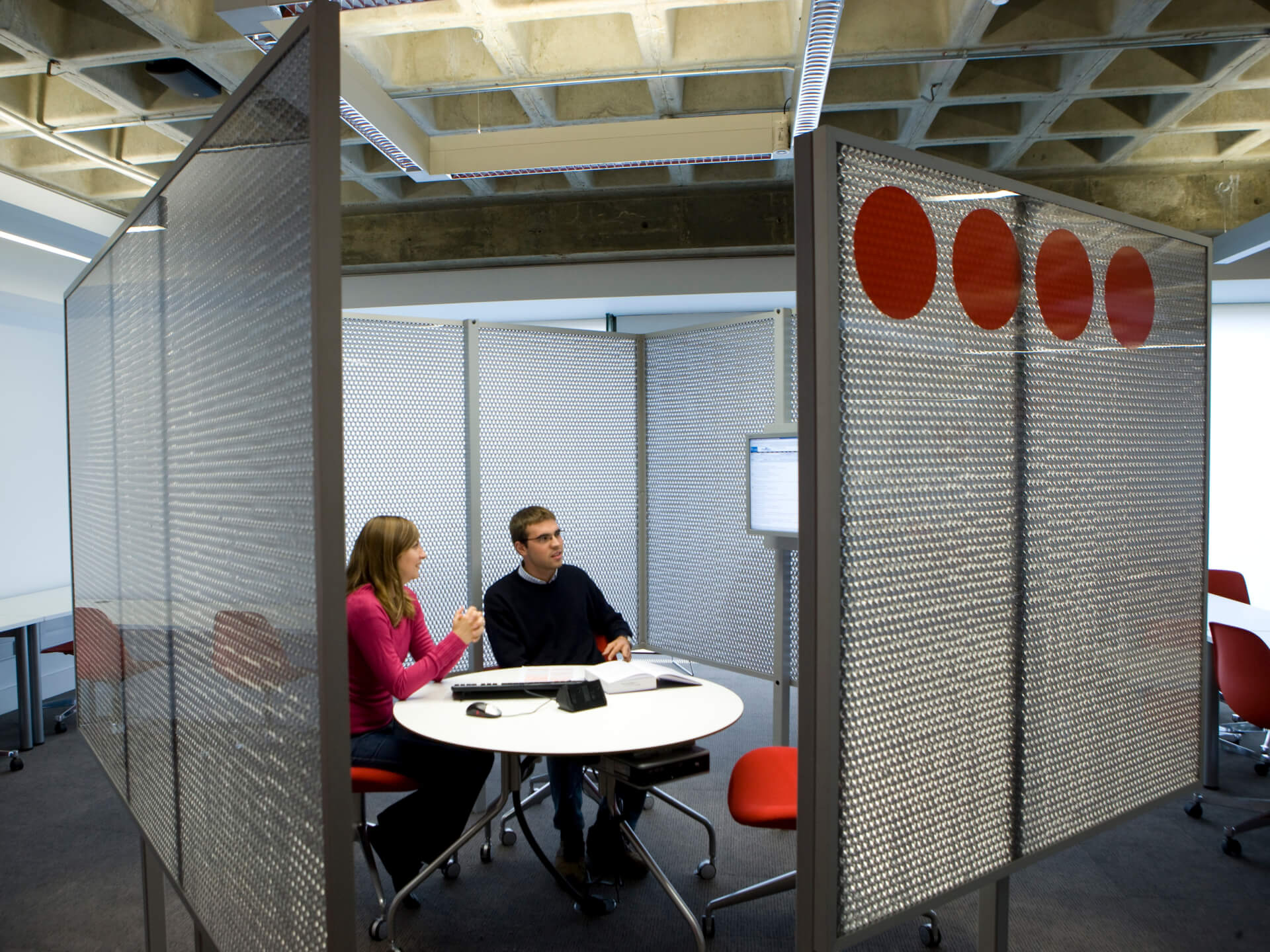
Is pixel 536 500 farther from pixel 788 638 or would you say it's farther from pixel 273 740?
pixel 273 740

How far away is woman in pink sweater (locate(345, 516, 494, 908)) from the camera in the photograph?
102 inches

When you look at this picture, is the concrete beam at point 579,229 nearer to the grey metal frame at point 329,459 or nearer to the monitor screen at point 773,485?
the monitor screen at point 773,485

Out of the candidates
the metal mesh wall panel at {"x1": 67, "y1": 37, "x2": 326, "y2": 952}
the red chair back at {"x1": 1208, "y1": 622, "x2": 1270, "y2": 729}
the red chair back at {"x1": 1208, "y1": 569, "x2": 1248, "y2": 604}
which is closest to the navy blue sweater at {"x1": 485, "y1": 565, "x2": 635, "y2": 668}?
the metal mesh wall panel at {"x1": 67, "y1": 37, "x2": 326, "y2": 952}

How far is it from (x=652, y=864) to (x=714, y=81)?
3778 mm

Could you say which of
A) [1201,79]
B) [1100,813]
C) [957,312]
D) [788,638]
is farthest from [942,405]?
[1201,79]

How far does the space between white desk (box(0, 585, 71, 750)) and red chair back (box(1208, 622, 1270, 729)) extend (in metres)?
5.64

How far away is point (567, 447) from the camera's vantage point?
13.4 feet

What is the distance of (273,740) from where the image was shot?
1077mm

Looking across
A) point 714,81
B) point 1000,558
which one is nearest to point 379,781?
point 1000,558

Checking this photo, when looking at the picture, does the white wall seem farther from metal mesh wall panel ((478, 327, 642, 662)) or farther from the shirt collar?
the shirt collar

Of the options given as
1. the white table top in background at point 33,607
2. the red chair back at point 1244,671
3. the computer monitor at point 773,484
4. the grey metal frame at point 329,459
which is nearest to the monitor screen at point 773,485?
the computer monitor at point 773,484

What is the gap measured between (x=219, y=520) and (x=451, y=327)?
8.73ft

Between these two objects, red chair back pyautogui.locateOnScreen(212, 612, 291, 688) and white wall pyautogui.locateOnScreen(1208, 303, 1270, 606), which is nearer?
red chair back pyautogui.locateOnScreen(212, 612, 291, 688)

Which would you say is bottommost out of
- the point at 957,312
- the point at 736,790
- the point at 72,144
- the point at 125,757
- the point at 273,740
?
the point at 736,790
